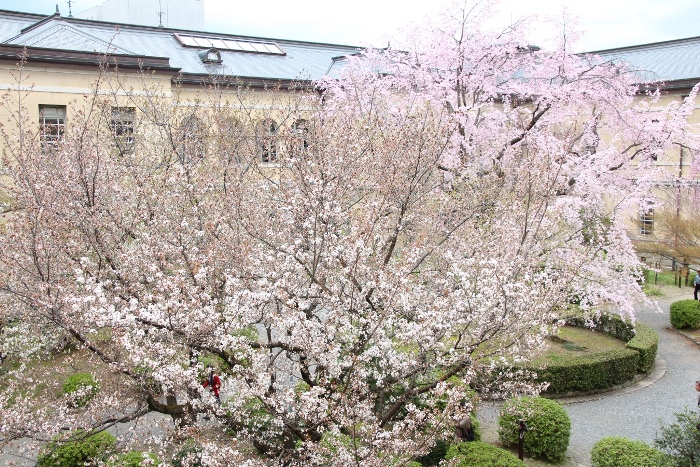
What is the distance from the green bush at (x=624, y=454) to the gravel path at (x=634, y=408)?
1.40 m

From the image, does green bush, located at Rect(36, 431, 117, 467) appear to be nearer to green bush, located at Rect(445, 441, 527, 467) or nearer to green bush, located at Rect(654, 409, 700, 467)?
green bush, located at Rect(445, 441, 527, 467)

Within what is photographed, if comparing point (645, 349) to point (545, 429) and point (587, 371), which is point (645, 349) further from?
point (545, 429)

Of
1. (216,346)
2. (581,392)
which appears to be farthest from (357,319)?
(581,392)

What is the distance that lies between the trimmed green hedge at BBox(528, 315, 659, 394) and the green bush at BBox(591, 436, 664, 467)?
372 cm

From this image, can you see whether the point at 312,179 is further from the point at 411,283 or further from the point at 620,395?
the point at 620,395

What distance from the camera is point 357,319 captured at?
7359 mm

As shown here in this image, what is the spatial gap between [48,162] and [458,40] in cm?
1142

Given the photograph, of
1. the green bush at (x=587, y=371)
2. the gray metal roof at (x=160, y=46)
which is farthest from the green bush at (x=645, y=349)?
the gray metal roof at (x=160, y=46)

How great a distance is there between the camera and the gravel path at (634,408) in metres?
12.0

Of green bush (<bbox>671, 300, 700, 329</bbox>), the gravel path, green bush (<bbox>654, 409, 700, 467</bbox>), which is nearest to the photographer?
green bush (<bbox>654, 409, 700, 467</bbox>)

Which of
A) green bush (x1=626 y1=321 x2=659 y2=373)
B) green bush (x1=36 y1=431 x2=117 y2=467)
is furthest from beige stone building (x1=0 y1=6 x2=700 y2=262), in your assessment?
green bush (x1=36 y1=431 x2=117 y2=467)

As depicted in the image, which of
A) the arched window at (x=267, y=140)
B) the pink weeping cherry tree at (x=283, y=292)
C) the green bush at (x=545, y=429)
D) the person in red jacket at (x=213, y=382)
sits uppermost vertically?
the arched window at (x=267, y=140)

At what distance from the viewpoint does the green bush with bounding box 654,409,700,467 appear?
858 cm

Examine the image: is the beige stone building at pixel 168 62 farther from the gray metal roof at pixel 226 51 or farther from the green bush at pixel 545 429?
the green bush at pixel 545 429
